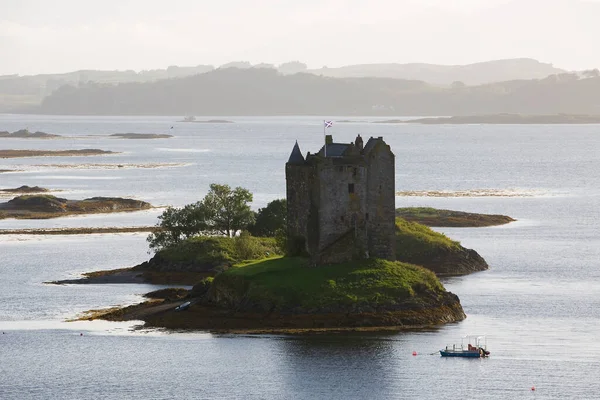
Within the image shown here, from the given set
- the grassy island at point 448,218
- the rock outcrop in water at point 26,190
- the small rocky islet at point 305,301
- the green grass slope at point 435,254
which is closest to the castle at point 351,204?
the small rocky islet at point 305,301

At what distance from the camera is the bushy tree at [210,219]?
119250mm

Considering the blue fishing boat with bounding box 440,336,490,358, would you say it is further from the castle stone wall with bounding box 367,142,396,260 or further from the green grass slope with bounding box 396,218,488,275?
the green grass slope with bounding box 396,218,488,275

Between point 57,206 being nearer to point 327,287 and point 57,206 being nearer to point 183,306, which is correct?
point 183,306

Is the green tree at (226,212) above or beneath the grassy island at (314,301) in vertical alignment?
above

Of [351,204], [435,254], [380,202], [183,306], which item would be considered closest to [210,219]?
[435,254]

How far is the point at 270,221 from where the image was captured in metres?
119

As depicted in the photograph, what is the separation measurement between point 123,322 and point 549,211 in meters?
94.1

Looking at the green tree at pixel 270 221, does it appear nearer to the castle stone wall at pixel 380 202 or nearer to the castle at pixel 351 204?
the castle at pixel 351 204

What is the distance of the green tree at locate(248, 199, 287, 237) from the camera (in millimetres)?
118562

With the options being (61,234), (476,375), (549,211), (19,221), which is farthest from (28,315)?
(549,211)

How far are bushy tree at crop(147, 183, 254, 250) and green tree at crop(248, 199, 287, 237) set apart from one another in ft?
4.01

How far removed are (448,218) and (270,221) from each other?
39.8 meters

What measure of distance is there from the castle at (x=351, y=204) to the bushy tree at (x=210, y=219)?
29.9 metres

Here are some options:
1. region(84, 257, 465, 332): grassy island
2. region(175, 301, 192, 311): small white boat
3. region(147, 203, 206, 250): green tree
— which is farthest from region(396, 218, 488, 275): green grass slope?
region(175, 301, 192, 311): small white boat
